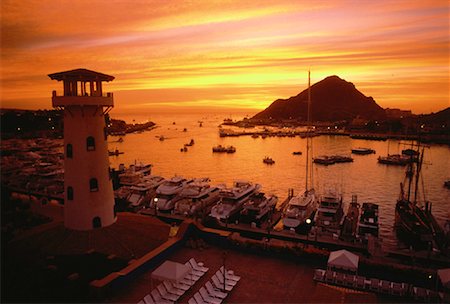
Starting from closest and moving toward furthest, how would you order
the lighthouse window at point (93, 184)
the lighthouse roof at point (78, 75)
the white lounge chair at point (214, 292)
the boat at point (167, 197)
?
the white lounge chair at point (214, 292) → the lighthouse roof at point (78, 75) → the lighthouse window at point (93, 184) → the boat at point (167, 197)

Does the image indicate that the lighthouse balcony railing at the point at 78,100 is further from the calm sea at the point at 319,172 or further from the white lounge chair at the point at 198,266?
the calm sea at the point at 319,172

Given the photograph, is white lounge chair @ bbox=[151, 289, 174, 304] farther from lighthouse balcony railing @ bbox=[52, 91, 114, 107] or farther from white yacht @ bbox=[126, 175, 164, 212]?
white yacht @ bbox=[126, 175, 164, 212]

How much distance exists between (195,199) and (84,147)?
637 inches

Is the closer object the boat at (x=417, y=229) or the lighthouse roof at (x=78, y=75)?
the lighthouse roof at (x=78, y=75)

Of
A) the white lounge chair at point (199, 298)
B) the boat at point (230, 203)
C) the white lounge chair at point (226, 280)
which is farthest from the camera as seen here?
the boat at point (230, 203)

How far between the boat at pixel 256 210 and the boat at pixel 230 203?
0.91 m

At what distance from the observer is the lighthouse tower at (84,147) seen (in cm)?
1352

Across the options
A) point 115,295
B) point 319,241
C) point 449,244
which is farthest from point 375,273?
point 449,244

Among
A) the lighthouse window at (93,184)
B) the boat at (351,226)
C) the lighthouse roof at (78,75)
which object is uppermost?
the lighthouse roof at (78,75)

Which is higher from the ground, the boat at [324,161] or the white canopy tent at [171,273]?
the white canopy tent at [171,273]

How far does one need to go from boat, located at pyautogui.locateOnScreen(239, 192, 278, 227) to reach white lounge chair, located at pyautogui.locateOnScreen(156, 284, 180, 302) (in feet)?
47.6

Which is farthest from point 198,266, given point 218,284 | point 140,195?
point 140,195

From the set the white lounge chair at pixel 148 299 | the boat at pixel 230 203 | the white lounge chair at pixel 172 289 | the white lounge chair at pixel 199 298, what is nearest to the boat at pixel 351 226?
the boat at pixel 230 203

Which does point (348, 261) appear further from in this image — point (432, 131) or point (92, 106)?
point (432, 131)
